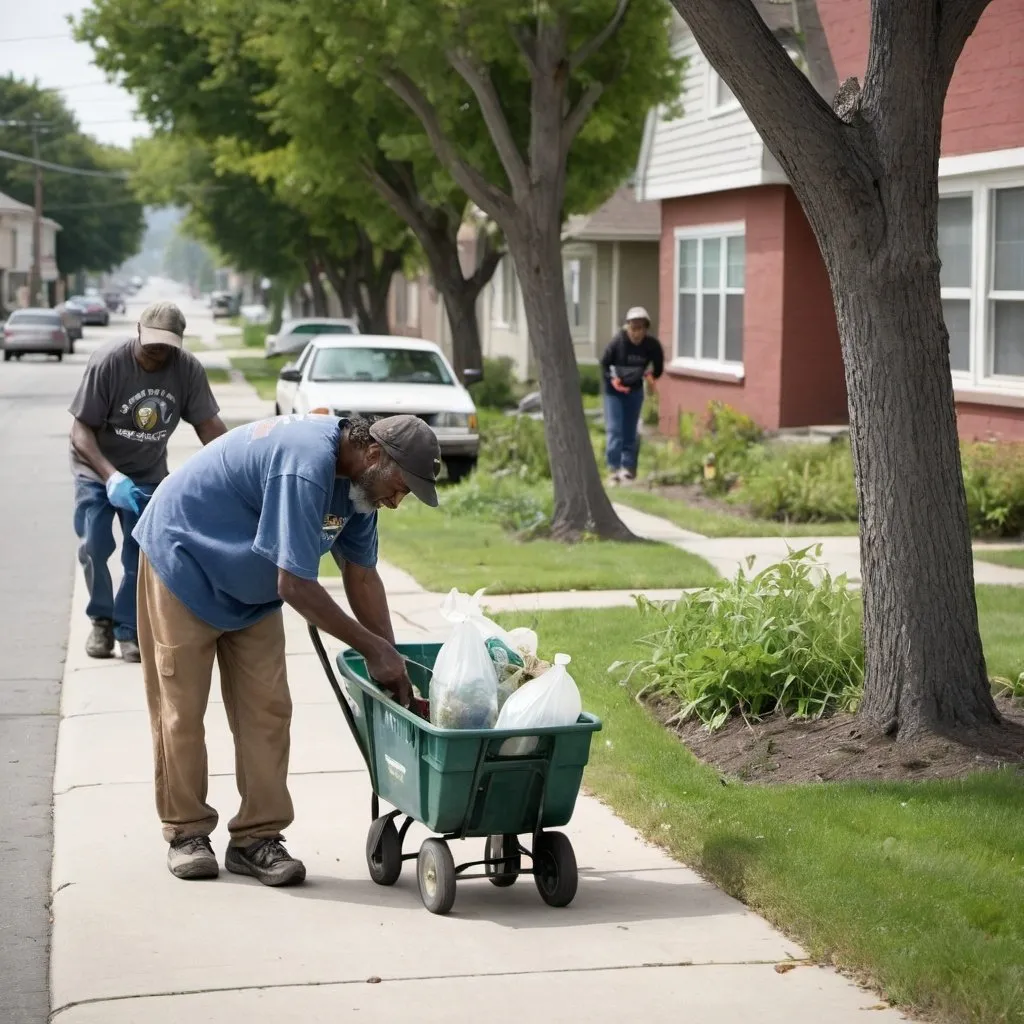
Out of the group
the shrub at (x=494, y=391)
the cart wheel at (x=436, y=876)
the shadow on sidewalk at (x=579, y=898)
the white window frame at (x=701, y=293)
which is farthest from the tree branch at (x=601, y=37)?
the shrub at (x=494, y=391)

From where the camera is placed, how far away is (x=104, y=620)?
959cm

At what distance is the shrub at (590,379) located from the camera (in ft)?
113

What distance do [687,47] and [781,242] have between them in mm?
4399

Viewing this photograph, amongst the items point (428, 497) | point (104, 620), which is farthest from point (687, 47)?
point (428, 497)

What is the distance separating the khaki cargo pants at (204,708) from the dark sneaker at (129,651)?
3.63 m

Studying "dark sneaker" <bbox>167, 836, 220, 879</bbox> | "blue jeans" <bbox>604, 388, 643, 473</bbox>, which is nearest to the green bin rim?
"dark sneaker" <bbox>167, 836, 220, 879</bbox>

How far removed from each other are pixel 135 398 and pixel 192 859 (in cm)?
357

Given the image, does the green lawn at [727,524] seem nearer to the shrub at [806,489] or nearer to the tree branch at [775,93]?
the shrub at [806,489]

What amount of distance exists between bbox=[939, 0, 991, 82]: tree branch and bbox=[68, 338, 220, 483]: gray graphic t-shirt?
3.88 meters

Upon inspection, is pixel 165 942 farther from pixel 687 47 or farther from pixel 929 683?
pixel 687 47

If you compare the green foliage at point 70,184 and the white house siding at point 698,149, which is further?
the green foliage at point 70,184

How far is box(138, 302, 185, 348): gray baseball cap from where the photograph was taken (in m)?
8.41

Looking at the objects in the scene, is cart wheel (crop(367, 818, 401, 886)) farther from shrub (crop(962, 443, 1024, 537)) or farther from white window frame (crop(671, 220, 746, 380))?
white window frame (crop(671, 220, 746, 380))

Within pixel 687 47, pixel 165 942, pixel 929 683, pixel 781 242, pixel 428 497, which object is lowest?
pixel 165 942
